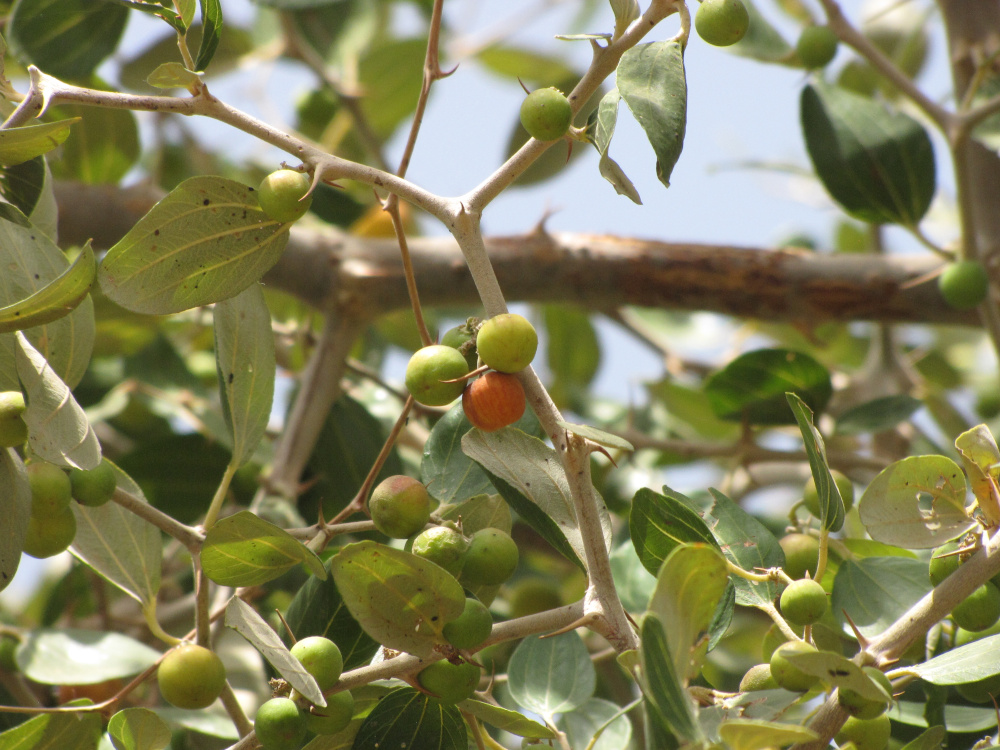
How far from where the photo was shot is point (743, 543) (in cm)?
71

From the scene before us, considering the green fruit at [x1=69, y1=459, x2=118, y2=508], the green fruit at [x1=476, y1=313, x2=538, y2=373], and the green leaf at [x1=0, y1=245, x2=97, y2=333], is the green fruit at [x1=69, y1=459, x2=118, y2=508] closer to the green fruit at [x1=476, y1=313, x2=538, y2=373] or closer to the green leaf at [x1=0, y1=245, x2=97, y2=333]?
the green leaf at [x1=0, y1=245, x2=97, y2=333]

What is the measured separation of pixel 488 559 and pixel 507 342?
19 cm

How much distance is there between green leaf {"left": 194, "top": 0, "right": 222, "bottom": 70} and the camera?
671 mm

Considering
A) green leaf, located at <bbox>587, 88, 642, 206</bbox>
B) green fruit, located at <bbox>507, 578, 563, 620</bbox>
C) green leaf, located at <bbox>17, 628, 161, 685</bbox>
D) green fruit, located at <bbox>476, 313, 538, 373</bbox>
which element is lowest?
green fruit, located at <bbox>507, 578, 563, 620</bbox>

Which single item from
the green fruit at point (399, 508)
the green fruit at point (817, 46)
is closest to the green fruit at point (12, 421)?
the green fruit at point (399, 508)

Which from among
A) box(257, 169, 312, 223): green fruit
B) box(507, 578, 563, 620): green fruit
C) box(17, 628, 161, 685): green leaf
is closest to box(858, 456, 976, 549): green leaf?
box(257, 169, 312, 223): green fruit

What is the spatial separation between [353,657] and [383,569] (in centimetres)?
21

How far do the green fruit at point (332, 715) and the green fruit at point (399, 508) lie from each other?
0.12m

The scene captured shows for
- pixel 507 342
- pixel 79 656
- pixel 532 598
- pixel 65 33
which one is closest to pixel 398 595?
pixel 507 342

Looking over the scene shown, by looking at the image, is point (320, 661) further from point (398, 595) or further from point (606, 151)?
point (606, 151)

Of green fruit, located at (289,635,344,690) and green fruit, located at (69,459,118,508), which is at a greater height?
green fruit, located at (69,459,118,508)

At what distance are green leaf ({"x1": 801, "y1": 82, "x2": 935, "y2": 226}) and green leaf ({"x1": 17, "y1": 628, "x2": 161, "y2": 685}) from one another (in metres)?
1.10

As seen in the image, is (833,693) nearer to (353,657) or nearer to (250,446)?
(353,657)

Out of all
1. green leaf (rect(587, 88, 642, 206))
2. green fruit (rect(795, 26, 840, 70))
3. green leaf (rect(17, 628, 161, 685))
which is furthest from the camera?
green fruit (rect(795, 26, 840, 70))
